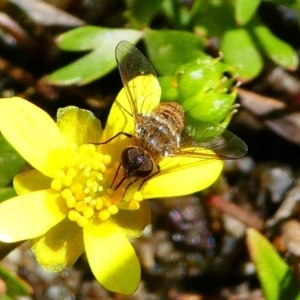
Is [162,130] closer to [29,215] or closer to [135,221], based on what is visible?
[135,221]

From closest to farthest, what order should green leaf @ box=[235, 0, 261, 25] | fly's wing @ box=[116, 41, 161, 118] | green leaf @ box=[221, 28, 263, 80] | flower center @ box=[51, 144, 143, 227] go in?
flower center @ box=[51, 144, 143, 227] → fly's wing @ box=[116, 41, 161, 118] → green leaf @ box=[235, 0, 261, 25] → green leaf @ box=[221, 28, 263, 80]

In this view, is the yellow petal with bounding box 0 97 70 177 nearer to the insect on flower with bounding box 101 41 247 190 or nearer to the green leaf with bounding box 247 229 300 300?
A: the insect on flower with bounding box 101 41 247 190

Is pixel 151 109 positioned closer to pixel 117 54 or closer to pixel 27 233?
pixel 117 54

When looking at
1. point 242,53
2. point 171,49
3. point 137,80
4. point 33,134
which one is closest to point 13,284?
point 33,134

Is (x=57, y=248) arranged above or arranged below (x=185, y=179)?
below

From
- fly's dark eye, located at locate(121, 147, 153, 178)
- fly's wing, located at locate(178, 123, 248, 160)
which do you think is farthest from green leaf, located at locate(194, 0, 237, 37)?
fly's dark eye, located at locate(121, 147, 153, 178)

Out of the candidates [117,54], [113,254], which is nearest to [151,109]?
[117,54]
